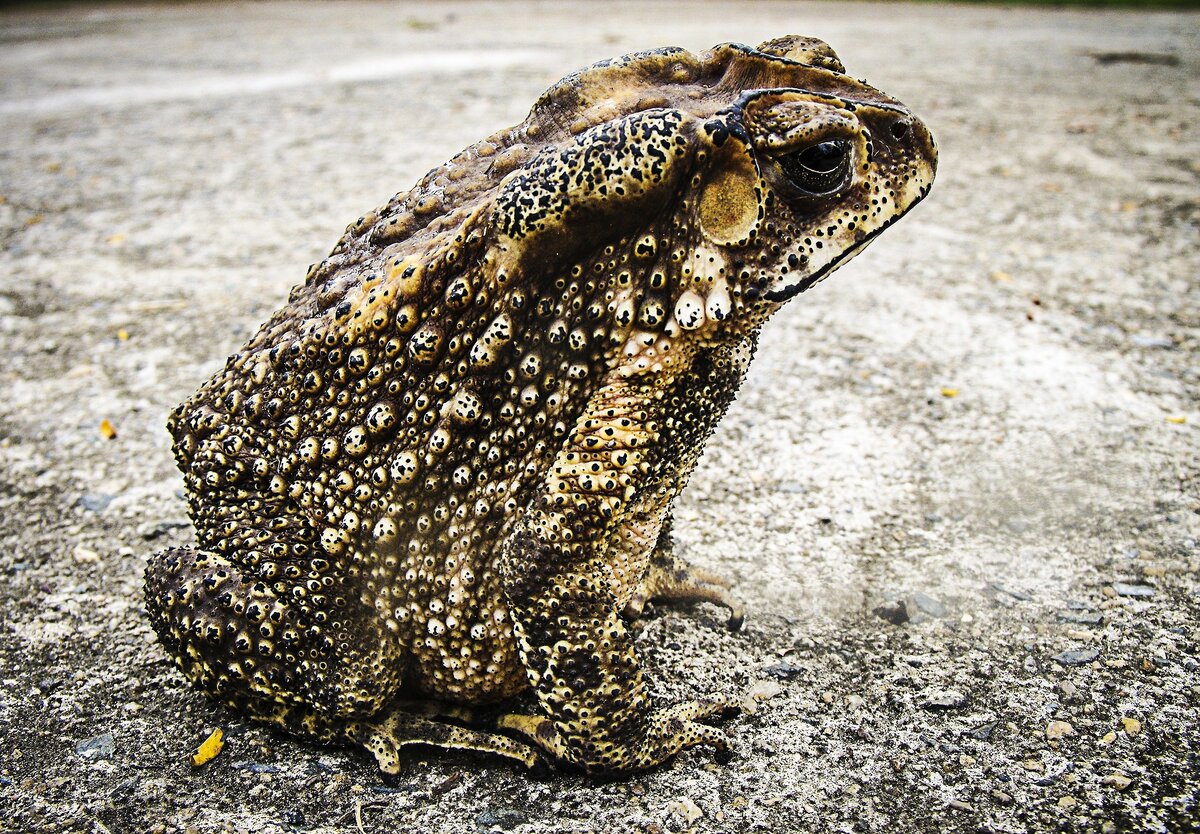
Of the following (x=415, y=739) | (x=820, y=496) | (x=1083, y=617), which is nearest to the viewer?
(x=415, y=739)

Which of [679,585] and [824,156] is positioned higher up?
[824,156]

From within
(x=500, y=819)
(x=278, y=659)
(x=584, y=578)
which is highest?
(x=584, y=578)

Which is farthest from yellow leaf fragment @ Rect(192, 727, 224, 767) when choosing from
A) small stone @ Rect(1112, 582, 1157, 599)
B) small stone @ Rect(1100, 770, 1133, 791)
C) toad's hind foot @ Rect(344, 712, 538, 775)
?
small stone @ Rect(1112, 582, 1157, 599)

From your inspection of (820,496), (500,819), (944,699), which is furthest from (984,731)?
(500,819)

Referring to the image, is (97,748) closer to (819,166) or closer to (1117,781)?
(819,166)

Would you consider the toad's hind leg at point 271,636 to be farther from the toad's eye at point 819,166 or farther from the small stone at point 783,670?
the toad's eye at point 819,166
